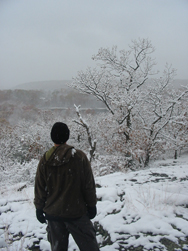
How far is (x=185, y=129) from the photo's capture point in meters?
14.9

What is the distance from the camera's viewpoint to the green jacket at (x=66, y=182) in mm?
2125

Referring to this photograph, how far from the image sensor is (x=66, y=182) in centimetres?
213

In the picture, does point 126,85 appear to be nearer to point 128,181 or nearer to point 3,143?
point 128,181

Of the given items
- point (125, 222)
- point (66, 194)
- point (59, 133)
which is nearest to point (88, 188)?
point (66, 194)

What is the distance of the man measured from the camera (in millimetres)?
2123

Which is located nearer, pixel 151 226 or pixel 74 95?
pixel 151 226

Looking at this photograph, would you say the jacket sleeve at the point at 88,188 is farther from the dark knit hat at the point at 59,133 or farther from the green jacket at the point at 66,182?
the dark knit hat at the point at 59,133

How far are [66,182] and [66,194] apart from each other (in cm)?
15

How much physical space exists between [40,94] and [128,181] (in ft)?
273

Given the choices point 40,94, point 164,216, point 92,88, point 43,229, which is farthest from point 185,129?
point 40,94

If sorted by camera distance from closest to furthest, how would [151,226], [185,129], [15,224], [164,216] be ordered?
1. [151,226]
2. [164,216]
3. [15,224]
4. [185,129]

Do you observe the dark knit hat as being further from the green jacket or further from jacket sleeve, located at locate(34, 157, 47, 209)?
jacket sleeve, located at locate(34, 157, 47, 209)

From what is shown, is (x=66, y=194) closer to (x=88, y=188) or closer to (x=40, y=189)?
(x=88, y=188)

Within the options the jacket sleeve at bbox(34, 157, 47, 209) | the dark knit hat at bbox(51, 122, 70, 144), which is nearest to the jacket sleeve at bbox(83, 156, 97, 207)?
the dark knit hat at bbox(51, 122, 70, 144)
